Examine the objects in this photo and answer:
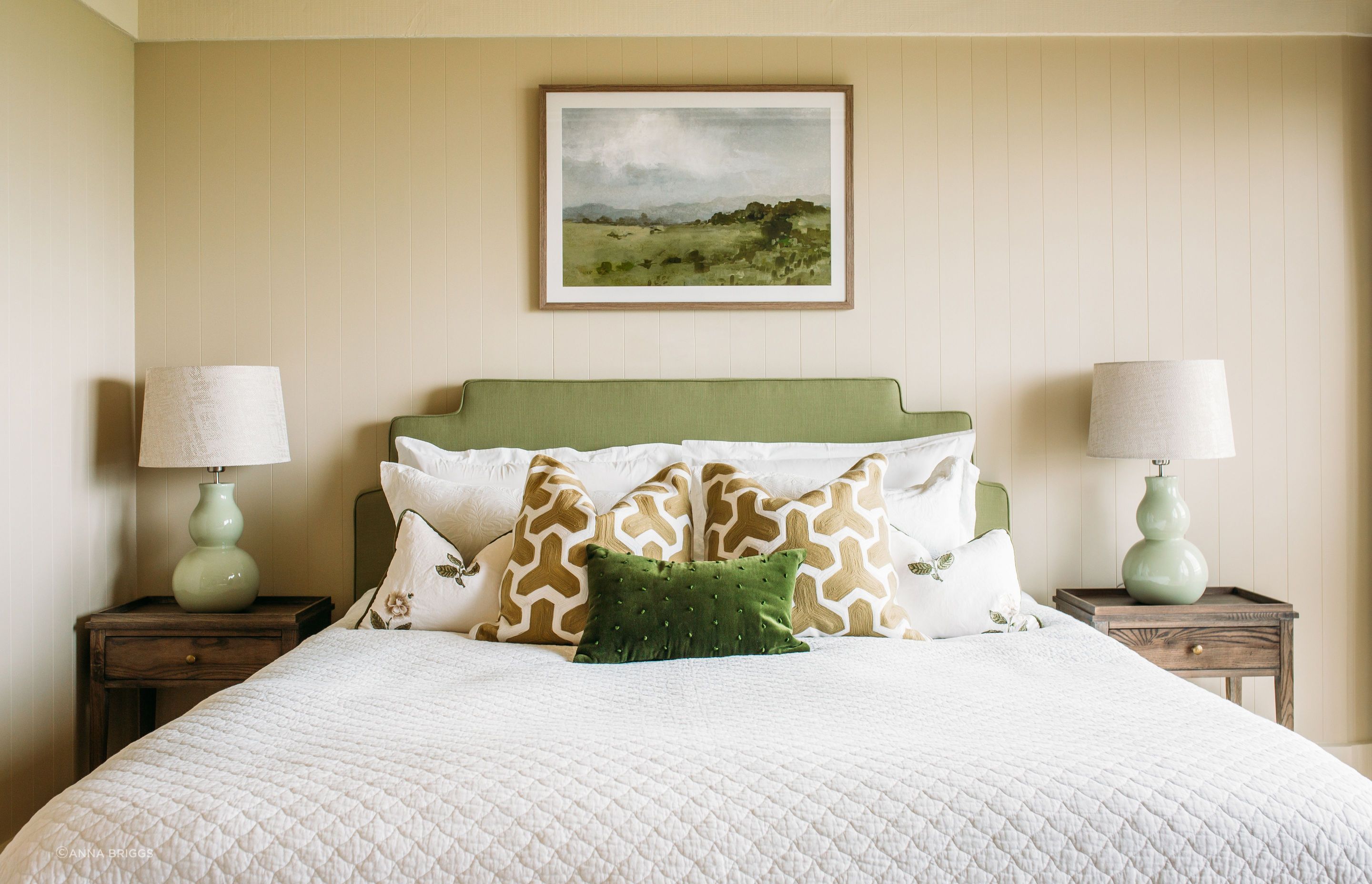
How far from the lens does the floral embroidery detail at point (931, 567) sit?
6.40 feet

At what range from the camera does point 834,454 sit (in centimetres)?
245

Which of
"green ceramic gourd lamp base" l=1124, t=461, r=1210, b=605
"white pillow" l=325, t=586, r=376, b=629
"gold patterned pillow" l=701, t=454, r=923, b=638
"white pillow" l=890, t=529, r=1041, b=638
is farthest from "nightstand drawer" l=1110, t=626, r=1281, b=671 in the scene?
"white pillow" l=325, t=586, r=376, b=629

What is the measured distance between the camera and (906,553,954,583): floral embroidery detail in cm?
195

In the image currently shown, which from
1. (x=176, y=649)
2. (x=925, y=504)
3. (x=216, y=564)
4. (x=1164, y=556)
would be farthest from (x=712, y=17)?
(x=176, y=649)

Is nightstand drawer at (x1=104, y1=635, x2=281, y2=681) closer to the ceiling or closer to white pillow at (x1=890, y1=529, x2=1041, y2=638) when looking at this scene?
white pillow at (x1=890, y1=529, x2=1041, y2=638)

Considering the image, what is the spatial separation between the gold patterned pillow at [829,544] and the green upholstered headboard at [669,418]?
0.62 m

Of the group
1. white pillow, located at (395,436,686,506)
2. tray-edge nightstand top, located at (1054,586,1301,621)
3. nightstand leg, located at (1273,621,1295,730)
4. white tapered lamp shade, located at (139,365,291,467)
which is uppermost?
white tapered lamp shade, located at (139,365,291,467)

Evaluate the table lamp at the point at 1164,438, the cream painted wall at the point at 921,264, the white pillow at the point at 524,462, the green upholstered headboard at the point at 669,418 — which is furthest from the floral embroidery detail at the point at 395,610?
the table lamp at the point at 1164,438

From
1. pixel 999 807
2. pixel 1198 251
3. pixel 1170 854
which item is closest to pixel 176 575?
pixel 999 807

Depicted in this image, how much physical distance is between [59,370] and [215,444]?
489mm

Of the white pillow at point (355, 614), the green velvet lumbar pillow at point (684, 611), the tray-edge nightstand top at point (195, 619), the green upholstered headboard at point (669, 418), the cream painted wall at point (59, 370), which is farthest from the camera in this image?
→ the green upholstered headboard at point (669, 418)

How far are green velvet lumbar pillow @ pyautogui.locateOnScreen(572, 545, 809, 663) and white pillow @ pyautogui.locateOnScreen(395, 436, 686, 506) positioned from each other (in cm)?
54

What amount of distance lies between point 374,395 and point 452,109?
3.03ft

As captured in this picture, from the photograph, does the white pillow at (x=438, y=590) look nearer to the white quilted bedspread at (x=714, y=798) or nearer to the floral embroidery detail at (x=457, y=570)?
the floral embroidery detail at (x=457, y=570)
